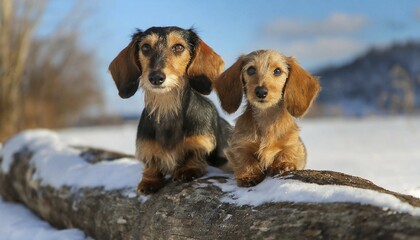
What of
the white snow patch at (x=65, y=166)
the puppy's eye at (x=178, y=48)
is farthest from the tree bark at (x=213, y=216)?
the puppy's eye at (x=178, y=48)

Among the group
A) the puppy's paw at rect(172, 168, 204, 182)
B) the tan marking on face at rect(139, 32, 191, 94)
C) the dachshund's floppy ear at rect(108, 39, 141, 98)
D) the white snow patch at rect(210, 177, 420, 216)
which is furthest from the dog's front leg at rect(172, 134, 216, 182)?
the dachshund's floppy ear at rect(108, 39, 141, 98)

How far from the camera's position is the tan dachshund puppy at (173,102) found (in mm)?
3531

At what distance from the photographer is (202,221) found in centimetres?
319

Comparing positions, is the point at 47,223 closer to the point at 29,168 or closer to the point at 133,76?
the point at 29,168

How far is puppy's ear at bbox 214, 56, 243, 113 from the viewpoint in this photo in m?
3.23

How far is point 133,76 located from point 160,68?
44 centimetres

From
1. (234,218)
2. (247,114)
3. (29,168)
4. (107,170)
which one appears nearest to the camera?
(234,218)

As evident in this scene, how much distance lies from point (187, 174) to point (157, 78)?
2.52ft

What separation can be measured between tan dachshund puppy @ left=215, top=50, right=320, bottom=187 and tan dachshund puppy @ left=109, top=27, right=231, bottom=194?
391 mm

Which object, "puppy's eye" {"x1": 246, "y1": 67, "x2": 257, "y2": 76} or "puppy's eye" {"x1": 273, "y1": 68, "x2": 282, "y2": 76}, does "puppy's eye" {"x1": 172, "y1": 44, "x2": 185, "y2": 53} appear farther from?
"puppy's eye" {"x1": 273, "y1": 68, "x2": 282, "y2": 76}

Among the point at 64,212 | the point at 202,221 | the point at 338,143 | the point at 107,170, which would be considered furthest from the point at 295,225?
the point at 338,143

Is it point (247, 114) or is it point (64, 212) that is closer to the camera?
point (247, 114)

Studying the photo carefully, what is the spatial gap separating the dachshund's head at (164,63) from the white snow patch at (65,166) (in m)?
1.03

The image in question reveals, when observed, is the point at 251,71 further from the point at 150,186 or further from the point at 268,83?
the point at 150,186
